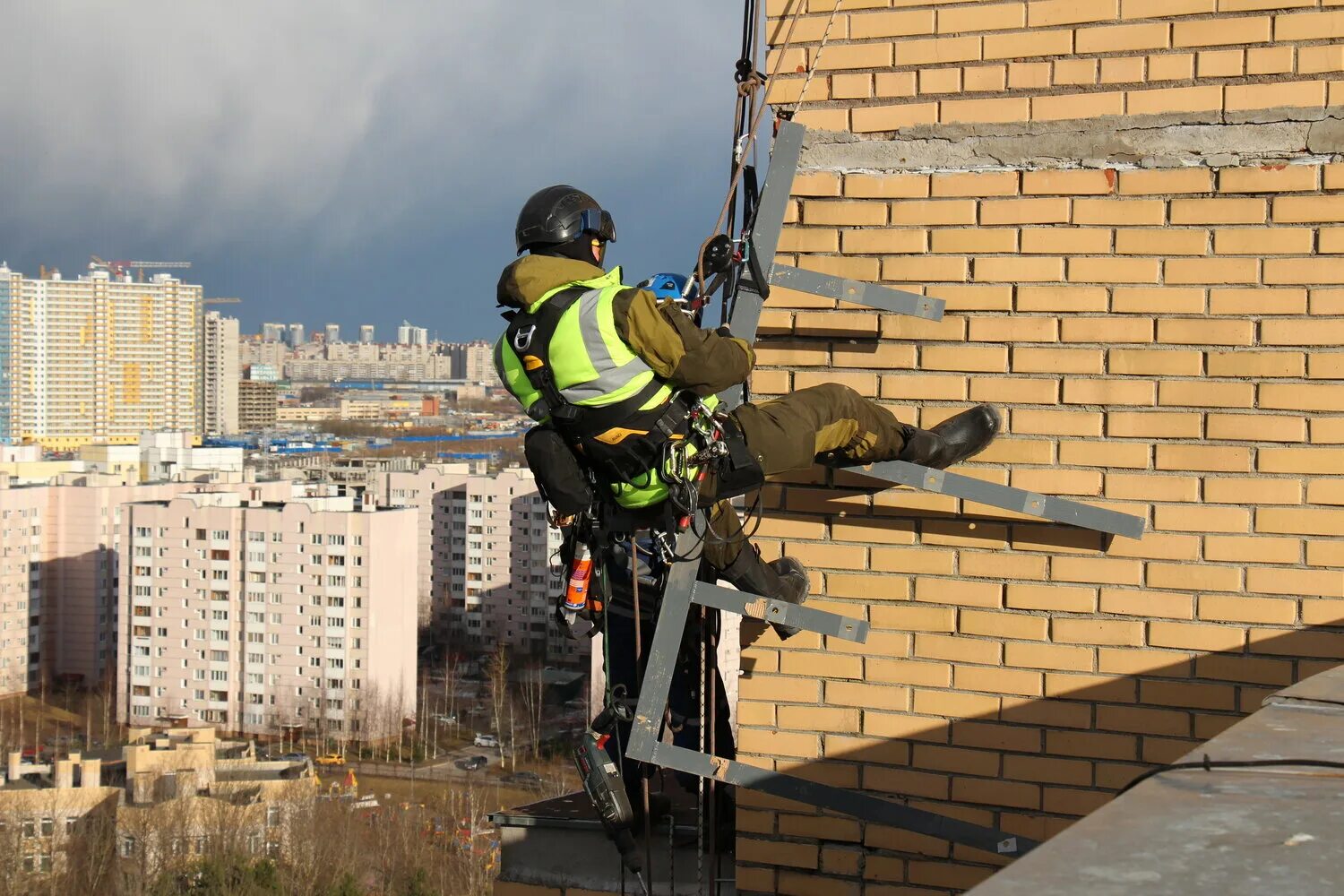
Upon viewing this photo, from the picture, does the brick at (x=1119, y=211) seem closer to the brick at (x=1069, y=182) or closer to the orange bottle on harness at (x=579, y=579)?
the brick at (x=1069, y=182)

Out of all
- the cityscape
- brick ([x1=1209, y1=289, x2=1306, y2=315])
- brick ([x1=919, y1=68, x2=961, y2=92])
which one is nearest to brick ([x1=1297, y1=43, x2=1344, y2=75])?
brick ([x1=1209, y1=289, x2=1306, y2=315])

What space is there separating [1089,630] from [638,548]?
1421 mm

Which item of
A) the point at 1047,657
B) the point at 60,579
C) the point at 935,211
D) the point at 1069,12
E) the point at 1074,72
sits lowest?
the point at 60,579

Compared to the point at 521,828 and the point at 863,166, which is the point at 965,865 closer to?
the point at 521,828

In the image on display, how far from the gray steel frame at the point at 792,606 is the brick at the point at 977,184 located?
1.15 ft

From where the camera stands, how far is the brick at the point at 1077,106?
380 centimetres

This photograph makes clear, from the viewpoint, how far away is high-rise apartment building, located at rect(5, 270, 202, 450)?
120312mm

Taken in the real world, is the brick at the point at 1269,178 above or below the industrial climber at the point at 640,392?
above

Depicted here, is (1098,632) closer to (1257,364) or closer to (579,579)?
(1257,364)

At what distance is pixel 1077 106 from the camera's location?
3832mm

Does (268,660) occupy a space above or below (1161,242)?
below

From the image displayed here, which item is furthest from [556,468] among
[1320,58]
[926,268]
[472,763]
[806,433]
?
[472,763]

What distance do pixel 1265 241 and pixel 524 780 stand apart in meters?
36.1

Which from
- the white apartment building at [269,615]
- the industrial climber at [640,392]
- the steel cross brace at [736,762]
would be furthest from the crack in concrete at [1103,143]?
the white apartment building at [269,615]
